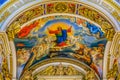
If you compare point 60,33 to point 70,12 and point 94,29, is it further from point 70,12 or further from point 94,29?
point 94,29

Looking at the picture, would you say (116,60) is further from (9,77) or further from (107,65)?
(9,77)

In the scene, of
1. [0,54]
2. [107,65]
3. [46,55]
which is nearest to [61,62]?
[46,55]

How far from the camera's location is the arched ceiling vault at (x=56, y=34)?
43.5ft

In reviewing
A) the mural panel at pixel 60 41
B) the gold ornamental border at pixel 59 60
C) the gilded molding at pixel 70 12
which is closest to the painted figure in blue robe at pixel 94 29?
the mural panel at pixel 60 41

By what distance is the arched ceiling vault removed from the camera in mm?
13250

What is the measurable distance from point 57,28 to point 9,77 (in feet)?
9.91

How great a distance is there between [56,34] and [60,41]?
0.52 metres

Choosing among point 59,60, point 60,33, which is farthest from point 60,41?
point 59,60

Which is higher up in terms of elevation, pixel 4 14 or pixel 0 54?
pixel 4 14

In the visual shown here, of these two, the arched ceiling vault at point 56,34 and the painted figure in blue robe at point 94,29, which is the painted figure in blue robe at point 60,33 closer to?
the arched ceiling vault at point 56,34

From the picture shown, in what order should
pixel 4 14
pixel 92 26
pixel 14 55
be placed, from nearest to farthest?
pixel 4 14
pixel 92 26
pixel 14 55

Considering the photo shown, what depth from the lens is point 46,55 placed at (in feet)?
51.2

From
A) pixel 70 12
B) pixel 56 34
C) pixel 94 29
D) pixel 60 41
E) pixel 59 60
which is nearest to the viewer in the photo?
pixel 70 12

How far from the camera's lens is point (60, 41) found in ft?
49.0
